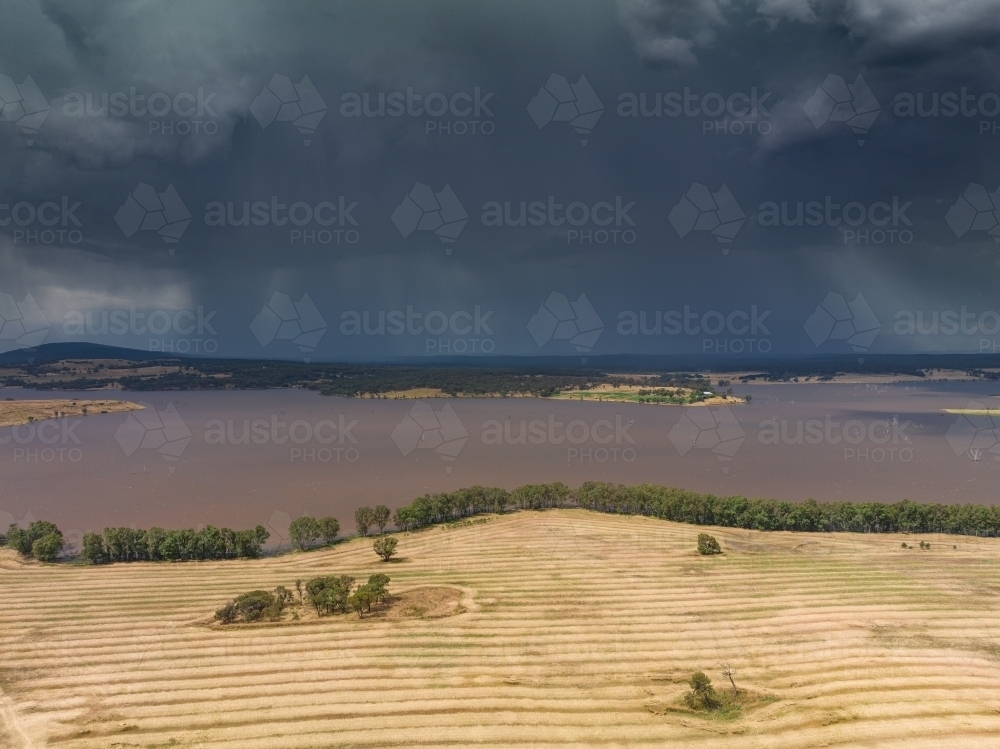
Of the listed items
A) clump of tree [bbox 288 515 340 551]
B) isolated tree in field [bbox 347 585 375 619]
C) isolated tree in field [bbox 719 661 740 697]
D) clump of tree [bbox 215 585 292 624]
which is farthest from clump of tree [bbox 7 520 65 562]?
isolated tree in field [bbox 719 661 740 697]

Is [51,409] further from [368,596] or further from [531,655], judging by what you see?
[531,655]

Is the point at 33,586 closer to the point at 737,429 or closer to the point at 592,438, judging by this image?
the point at 592,438

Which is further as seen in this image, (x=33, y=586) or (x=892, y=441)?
(x=892, y=441)

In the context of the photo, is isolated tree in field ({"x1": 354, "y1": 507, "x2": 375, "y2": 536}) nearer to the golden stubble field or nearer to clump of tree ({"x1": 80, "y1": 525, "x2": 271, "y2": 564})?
the golden stubble field

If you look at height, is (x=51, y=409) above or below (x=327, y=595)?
above

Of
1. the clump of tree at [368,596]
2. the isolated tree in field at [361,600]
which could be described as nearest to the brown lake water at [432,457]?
the clump of tree at [368,596]

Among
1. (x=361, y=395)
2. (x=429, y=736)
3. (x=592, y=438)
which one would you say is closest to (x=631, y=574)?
(x=429, y=736)

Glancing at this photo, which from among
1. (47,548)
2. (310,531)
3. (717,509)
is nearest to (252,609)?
(310,531)

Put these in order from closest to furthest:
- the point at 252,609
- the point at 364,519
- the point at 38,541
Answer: the point at 252,609
the point at 38,541
the point at 364,519
